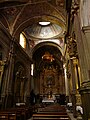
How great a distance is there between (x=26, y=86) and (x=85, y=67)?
40.3 feet

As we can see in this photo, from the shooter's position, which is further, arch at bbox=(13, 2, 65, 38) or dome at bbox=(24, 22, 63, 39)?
dome at bbox=(24, 22, 63, 39)

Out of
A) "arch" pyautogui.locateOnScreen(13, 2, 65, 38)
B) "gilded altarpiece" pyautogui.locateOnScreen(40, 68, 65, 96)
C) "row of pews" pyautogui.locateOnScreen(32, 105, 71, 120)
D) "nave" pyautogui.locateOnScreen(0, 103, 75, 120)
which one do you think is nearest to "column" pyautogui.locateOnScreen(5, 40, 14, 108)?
"arch" pyautogui.locateOnScreen(13, 2, 65, 38)

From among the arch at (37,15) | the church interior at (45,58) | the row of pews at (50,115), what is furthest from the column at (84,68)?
the arch at (37,15)

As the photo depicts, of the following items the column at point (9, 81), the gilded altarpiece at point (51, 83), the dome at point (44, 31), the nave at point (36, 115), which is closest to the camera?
the nave at point (36, 115)

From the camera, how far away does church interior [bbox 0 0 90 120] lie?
4.58 metres

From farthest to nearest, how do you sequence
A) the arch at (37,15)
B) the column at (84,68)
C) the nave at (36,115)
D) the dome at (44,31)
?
the dome at (44,31) < the arch at (37,15) < the nave at (36,115) < the column at (84,68)

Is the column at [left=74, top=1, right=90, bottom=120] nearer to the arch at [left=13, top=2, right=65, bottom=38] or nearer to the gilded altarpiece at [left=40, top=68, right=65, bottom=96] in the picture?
the arch at [left=13, top=2, right=65, bottom=38]

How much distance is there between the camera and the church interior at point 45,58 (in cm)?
458

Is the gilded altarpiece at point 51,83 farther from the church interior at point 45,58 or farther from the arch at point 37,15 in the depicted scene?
the arch at point 37,15

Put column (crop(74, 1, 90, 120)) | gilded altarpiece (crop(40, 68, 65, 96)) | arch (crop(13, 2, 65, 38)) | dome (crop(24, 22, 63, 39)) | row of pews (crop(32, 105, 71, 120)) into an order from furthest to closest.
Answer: gilded altarpiece (crop(40, 68, 65, 96)) → dome (crop(24, 22, 63, 39)) → arch (crop(13, 2, 65, 38)) → row of pews (crop(32, 105, 71, 120)) → column (crop(74, 1, 90, 120))

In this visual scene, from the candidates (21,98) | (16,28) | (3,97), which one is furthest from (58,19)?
(21,98)

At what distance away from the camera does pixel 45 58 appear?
1966 cm

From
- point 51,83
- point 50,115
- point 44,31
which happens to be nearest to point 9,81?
point 50,115

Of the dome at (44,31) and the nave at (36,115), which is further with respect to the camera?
the dome at (44,31)
